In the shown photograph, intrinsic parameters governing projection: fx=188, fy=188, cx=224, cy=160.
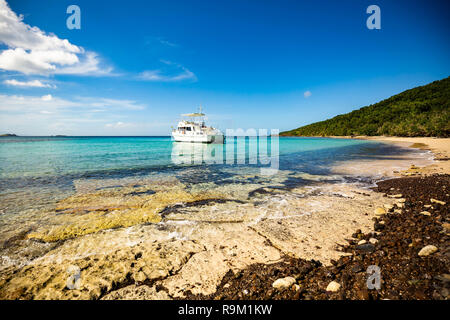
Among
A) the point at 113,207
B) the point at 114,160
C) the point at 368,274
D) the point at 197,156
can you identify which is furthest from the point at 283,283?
the point at 197,156

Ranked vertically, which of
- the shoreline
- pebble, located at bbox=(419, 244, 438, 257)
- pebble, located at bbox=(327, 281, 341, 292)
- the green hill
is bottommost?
the shoreline

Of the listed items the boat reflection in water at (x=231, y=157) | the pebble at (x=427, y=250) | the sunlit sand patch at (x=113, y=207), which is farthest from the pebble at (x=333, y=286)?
the boat reflection in water at (x=231, y=157)

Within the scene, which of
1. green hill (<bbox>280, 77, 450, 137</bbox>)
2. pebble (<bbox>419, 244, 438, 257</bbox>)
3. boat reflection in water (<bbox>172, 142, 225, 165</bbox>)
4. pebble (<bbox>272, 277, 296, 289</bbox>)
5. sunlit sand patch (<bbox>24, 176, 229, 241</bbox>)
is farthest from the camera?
green hill (<bbox>280, 77, 450, 137</bbox>)

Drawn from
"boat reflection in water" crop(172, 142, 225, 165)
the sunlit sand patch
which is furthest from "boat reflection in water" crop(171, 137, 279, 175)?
the sunlit sand patch

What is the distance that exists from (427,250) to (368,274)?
1.28 metres

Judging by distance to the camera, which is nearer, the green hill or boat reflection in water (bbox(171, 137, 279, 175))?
boat reflection in water (bbox(171, 137, 279, 175))

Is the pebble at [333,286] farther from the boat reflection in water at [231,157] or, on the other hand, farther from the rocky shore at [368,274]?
the boat reflection in water at [231,157]

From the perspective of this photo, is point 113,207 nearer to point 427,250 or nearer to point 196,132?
point 427,250

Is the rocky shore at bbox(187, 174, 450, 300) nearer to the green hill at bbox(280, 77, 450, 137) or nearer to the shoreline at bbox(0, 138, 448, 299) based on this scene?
the shoreline at bbox(0, 138, 448, 299)

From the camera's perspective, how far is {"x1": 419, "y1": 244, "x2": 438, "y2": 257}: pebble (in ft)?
→ 10.5

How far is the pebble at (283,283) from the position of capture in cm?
284
